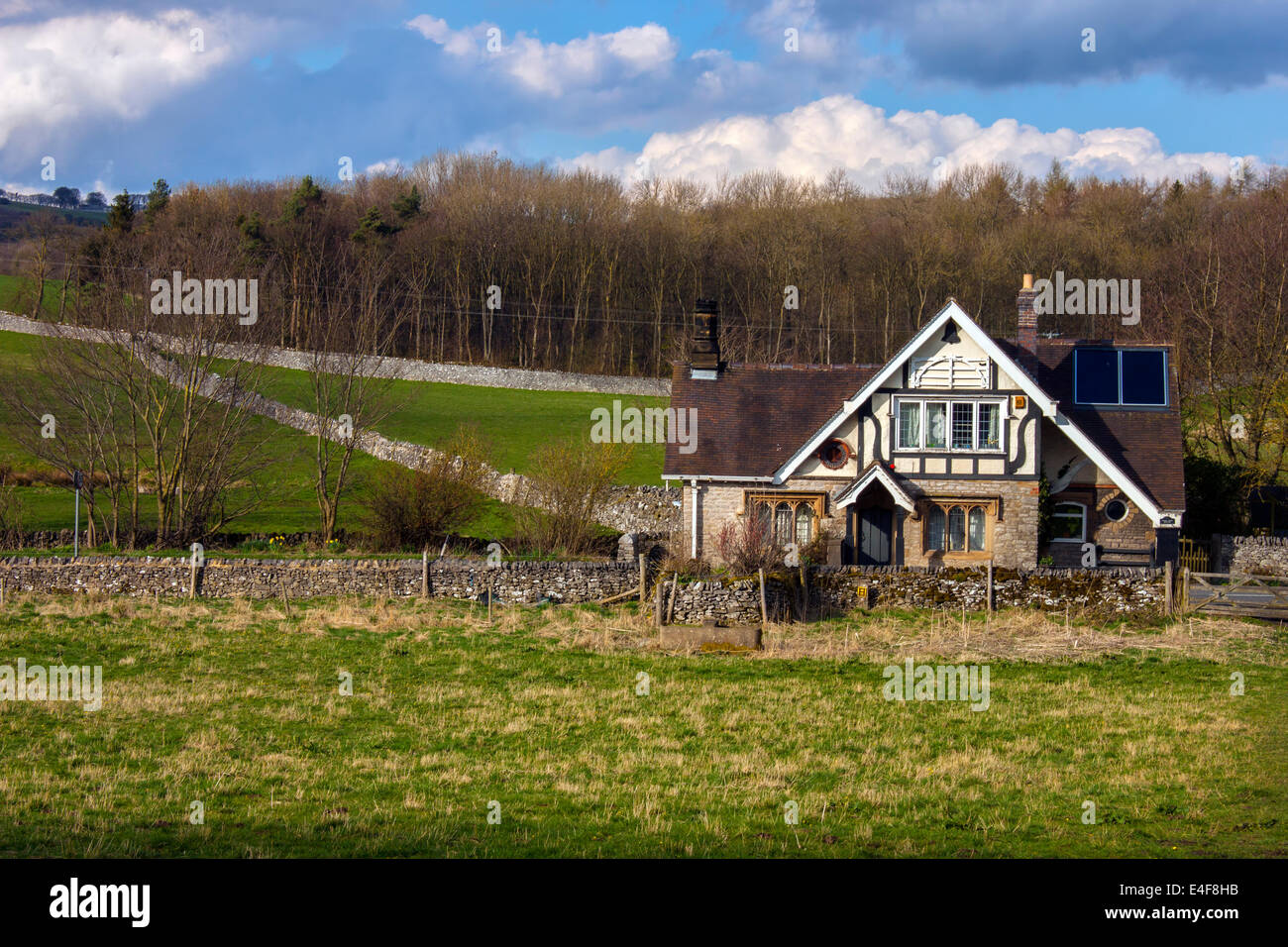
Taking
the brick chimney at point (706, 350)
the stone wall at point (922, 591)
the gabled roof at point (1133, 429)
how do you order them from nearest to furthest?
the stone wall at point (922, 591) → the gabled roof at point (1133, 429) → the brick chimney at point (706, 350)

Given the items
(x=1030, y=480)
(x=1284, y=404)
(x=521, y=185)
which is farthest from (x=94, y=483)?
(x=521, y=185)

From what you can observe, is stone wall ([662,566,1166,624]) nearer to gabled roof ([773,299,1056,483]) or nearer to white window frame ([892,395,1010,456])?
white window frame ([892,395,1010,456])

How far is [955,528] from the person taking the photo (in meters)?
30.5

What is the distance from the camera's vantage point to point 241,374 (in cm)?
3728

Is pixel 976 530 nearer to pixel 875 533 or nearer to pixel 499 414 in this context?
pixel 875 533

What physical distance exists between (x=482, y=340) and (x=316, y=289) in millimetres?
12605

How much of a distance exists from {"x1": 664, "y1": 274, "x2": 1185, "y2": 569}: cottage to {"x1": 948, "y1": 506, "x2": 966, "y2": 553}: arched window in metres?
→ 0.04

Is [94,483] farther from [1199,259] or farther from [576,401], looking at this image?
[1199,259]

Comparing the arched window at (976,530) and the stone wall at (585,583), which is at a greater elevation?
the arched window at (976,530)

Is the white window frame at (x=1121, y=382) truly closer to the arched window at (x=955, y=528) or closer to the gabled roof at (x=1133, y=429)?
the gabled roof at (x=1133, y=429)

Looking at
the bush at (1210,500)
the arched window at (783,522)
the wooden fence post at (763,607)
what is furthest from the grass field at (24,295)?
the bush at (1210,500)

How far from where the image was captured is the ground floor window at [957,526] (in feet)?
99.5

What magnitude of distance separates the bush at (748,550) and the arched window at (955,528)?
16.0 feet

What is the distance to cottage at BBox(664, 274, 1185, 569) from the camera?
30.0 metres
